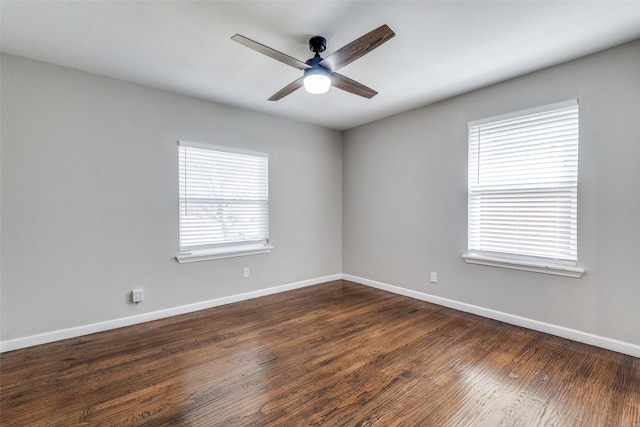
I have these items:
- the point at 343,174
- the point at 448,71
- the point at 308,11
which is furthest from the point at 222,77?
the point at 343,174

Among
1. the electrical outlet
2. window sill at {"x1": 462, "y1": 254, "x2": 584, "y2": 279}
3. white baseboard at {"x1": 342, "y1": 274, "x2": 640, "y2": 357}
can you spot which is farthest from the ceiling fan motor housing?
white baseboard at {"x1": 342, "y1": 274, "x2": 640, "y2": 357}

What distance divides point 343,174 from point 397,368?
137 inches

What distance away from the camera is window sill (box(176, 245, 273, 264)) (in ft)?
11.5

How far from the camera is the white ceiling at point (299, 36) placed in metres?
2.02

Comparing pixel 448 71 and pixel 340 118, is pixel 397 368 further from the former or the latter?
pixel 340 118

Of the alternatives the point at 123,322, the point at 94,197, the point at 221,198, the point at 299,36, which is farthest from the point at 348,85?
the point at 123,322

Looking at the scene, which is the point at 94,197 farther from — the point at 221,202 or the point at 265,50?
the point at 265,50

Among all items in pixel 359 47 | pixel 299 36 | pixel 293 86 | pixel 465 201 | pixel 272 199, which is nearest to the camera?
pixel 359 47

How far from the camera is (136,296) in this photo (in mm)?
3176

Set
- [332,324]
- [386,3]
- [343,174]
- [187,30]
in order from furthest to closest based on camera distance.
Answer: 1. [343,174]
2. [332,324]
3. [187,30]
4. [386,3]

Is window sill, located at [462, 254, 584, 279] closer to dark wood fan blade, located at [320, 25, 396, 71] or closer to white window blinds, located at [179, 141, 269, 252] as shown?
dark wood fan blade, located at [320, 25, 396, 71]

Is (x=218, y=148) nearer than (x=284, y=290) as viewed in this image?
Yes

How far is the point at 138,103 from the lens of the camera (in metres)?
3.20

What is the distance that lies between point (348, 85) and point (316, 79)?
1.51ft
